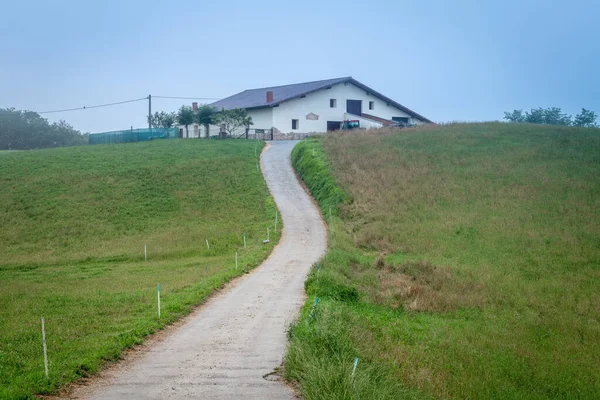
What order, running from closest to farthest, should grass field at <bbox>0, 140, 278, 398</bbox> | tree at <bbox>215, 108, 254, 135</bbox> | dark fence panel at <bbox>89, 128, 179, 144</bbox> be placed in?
1. grass field at <bbox>0, 140, 278, 398</bbox>
2. tree at <bbox>215, 108, 254, 135</bbox>
3. dark fence panel at <bbox>89, 128, 179, 144</bbox>

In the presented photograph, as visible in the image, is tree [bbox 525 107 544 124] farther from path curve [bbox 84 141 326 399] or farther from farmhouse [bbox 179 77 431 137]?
path curve [bbox 84 141 326 399]

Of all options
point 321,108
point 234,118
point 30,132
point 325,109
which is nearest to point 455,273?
point 234,118

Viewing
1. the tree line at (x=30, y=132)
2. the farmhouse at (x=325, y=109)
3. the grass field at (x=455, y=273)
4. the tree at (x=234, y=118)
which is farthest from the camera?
the tree line at (x=30, y=132)

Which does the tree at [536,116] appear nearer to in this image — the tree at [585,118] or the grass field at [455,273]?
the tree at [585,118]

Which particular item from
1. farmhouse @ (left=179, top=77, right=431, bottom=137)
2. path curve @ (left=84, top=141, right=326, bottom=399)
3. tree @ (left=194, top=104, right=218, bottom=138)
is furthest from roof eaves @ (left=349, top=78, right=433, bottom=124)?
path curve @ (left=84, top=141, right=326, bottom=399)

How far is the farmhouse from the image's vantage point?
228 feet

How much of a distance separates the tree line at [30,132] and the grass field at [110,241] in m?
42.4

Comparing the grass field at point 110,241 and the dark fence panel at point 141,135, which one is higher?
the dark fence panel at point 141,135

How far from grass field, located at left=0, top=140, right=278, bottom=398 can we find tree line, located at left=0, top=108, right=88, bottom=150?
4243 centimetres

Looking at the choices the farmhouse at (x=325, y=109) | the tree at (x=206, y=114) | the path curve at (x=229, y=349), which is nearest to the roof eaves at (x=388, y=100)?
the farmhouse at (x=325, y=109)

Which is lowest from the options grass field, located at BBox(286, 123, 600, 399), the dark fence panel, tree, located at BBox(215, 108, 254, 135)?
grass field, located at BBox(286, 123, 600, 399)

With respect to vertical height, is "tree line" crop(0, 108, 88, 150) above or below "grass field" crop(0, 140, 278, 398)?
above

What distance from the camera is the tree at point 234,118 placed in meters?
66.6

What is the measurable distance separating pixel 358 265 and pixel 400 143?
100 feet
